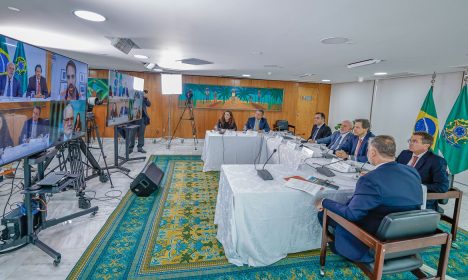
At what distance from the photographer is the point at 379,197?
4.65 feet

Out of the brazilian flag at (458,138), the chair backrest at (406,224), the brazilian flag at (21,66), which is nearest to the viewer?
the chair backrest at (406,224)

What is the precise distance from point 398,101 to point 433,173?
432cm

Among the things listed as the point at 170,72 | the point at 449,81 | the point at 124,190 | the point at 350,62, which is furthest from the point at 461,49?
the point at 170,72

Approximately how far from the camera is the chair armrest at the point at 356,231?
136 cm

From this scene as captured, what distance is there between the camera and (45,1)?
1.93m

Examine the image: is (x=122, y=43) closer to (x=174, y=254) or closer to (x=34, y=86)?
(x=34, y=86)

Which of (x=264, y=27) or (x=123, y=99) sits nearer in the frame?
(x=264, y=27)

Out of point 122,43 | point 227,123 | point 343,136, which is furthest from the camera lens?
point 227,123

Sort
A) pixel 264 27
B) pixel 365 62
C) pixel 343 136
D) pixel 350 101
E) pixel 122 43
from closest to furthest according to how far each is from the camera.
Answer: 1. pixel 264 27
2. pixel 122 43
3. pixel 343 136
4. pixel 365 62
5. pixel 350 101

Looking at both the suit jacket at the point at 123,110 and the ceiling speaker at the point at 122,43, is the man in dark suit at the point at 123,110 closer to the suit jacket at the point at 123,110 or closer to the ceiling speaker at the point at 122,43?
the suit jacket at the point at 123,110

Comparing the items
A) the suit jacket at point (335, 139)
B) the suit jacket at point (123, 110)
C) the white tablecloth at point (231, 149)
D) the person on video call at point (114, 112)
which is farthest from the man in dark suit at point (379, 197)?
the suit jacket at point (123, 110)

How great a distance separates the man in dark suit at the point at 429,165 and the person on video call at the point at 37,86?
352 cm

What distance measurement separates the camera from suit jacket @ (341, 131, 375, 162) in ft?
10.2

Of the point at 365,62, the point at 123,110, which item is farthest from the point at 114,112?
the point at 365,62
